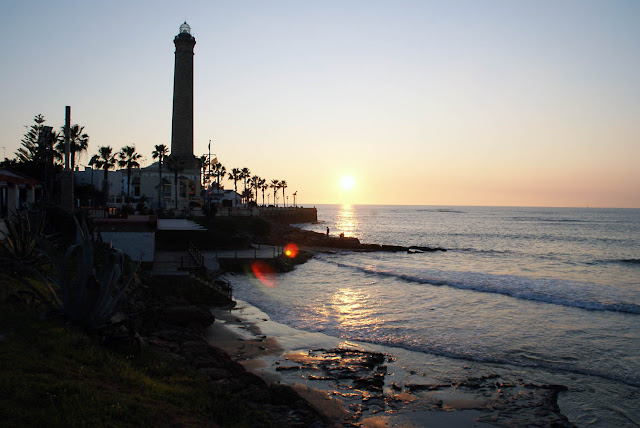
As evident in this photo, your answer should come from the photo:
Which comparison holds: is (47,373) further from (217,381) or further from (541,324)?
(541,324)

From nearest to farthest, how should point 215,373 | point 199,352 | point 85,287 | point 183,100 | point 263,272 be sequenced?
point 85,287
point 215,373
point 199,352
point 263,272
point 183,100

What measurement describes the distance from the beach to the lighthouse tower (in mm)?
57109

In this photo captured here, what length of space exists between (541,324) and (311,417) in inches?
610

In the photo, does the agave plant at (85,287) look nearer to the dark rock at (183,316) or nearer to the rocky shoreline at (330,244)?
the dark rock at (183,316)

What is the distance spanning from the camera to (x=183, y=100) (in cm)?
6969

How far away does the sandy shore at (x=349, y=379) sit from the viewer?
1129 centimetres

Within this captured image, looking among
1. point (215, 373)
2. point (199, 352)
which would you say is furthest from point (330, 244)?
point (215, 373)

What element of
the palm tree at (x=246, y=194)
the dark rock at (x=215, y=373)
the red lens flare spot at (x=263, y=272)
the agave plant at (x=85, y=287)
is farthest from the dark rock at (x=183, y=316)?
the palm tree at (x=246, y=194)

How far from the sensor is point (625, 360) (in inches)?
632

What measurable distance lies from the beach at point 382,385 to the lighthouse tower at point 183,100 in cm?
5711

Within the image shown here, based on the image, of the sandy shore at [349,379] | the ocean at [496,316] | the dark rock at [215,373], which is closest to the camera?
the dark rock at [215,373]

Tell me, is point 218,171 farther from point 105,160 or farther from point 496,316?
point 496,316

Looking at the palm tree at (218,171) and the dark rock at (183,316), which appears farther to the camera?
the palm tree at (218,171)

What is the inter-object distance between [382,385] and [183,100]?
6456 cm
